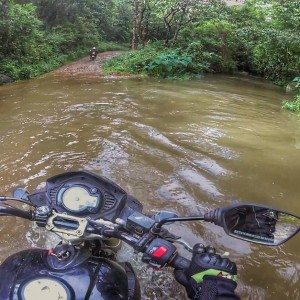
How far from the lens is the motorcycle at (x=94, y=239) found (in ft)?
4.42

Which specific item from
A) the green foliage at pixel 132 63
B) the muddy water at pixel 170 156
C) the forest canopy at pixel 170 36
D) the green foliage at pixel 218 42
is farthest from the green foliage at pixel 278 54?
the muddy water at pixel 170 156

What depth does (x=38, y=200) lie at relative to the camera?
188cm

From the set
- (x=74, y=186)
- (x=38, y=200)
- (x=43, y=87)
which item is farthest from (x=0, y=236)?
(x=43, y=87)

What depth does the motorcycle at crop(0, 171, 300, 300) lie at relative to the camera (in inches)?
53.0

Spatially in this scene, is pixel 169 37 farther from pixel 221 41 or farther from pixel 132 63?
pixel 132 63

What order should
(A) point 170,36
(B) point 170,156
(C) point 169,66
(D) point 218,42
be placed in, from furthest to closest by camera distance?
(A) point 170,36
(D) point 218,42
(C) point 169,66
(B) point 170,156

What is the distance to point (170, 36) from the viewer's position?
21328 mm

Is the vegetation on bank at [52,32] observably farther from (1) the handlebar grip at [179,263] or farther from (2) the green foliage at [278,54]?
(1) the handlebar grip at [179,263]

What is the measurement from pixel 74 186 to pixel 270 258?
1977mm

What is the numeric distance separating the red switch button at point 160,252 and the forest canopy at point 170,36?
1246cm

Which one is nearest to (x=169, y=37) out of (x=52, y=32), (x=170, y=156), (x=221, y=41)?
(x=221, y=41)

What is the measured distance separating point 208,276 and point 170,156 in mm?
3932

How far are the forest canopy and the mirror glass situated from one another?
12578 mm

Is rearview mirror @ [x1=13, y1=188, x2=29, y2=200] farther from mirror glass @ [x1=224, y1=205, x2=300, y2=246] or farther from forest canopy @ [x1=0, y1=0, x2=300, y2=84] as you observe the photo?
forest canopy @ [x1=0, y1=0, x2=300, y2=84]
